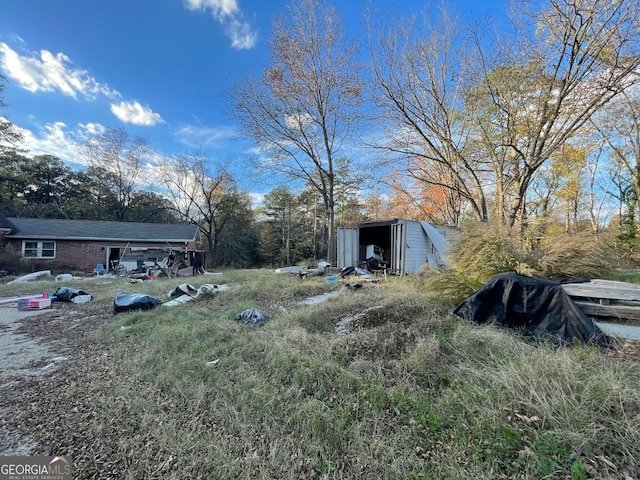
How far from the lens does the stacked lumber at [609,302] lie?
8.85ft

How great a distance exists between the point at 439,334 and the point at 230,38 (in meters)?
11.2

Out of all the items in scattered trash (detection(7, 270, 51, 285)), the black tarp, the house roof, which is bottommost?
scattered trash (detection(7, 270, 51, 285))

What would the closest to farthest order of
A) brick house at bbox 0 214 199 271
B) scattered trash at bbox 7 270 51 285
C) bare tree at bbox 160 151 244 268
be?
scattered trash at bbox 7 270 51 285, brick house at bbox 0 214 199 271, bare tree at bbox 160 151 244 268

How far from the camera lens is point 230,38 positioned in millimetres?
9125

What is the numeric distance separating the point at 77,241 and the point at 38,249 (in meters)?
1.85

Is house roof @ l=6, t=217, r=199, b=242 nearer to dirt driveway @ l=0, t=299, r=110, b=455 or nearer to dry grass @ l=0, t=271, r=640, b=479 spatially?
dirt driveway @ l=0, t=299, r=110, b=455

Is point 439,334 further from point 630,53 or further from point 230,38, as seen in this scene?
point 230,38

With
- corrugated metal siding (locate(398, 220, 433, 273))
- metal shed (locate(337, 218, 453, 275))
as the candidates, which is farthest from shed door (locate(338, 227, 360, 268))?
corrugated metal siding (locate(398, 220, 433, 273))

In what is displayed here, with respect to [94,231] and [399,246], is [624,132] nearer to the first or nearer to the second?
[399,246]

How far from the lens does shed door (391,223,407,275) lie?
906 cm

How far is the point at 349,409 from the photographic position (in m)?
1.87

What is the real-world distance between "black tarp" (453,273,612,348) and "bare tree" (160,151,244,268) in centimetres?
2160

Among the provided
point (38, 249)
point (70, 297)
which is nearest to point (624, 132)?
point (70, 297)

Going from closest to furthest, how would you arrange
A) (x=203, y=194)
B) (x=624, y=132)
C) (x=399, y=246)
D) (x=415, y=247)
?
(x=399, y=246)
(x=415, y=247)
(x=624, y=132)
(x=203, y=194)
